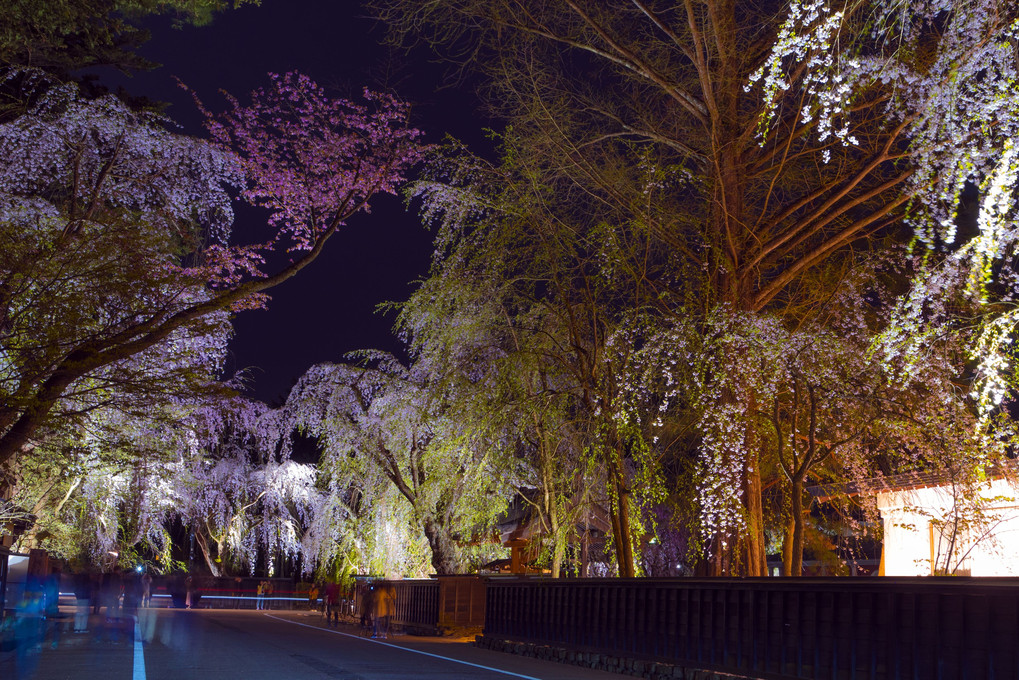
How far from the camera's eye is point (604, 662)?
12945 mm

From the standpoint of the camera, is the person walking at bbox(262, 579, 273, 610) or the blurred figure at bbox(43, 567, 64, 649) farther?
the person walking at bbox(262, 579, 273, 610)

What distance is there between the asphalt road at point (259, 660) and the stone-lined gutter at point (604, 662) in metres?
0.33

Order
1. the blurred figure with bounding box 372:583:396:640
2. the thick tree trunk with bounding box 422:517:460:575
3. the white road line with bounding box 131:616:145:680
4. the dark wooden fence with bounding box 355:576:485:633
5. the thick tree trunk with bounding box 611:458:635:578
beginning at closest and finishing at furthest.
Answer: the white road line with bounding box 131:616:145:680
the thick tree trunk with bounding box 611:458:635:578
the dark wooden fence with bounding box 355:576:485:633
the blurred figure with bounding box 372:583:396:640
the thick tree trunk with bounding box 422:517:460:575

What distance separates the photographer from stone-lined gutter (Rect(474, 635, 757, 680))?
1066cm

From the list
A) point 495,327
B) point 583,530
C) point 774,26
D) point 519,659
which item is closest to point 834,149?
point 774,26

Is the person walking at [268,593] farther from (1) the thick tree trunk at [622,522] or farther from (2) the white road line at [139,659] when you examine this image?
(1) the thick tree trunk at [622,522]

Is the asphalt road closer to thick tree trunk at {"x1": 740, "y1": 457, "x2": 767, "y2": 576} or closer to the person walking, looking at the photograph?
thick tree trunk at {"x1": 740, "y1": 457, "x2": 767, "y2": 576}

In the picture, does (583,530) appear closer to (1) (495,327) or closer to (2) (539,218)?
(1) (495,327)

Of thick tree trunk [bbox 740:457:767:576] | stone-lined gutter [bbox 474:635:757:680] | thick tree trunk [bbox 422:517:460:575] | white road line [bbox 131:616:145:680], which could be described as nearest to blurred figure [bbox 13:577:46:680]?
white road line [bbox 131:616:145:680]

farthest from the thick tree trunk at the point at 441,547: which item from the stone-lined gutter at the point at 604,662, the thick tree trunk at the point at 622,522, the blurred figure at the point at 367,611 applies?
the thick tree trunk at the point at 622,522

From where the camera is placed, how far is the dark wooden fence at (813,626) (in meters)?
7.07

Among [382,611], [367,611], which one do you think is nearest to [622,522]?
[382,611]

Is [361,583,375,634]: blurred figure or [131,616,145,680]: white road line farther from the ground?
[131,616,145,680]: white road line

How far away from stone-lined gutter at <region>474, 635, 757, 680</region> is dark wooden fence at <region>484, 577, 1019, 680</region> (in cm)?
9
